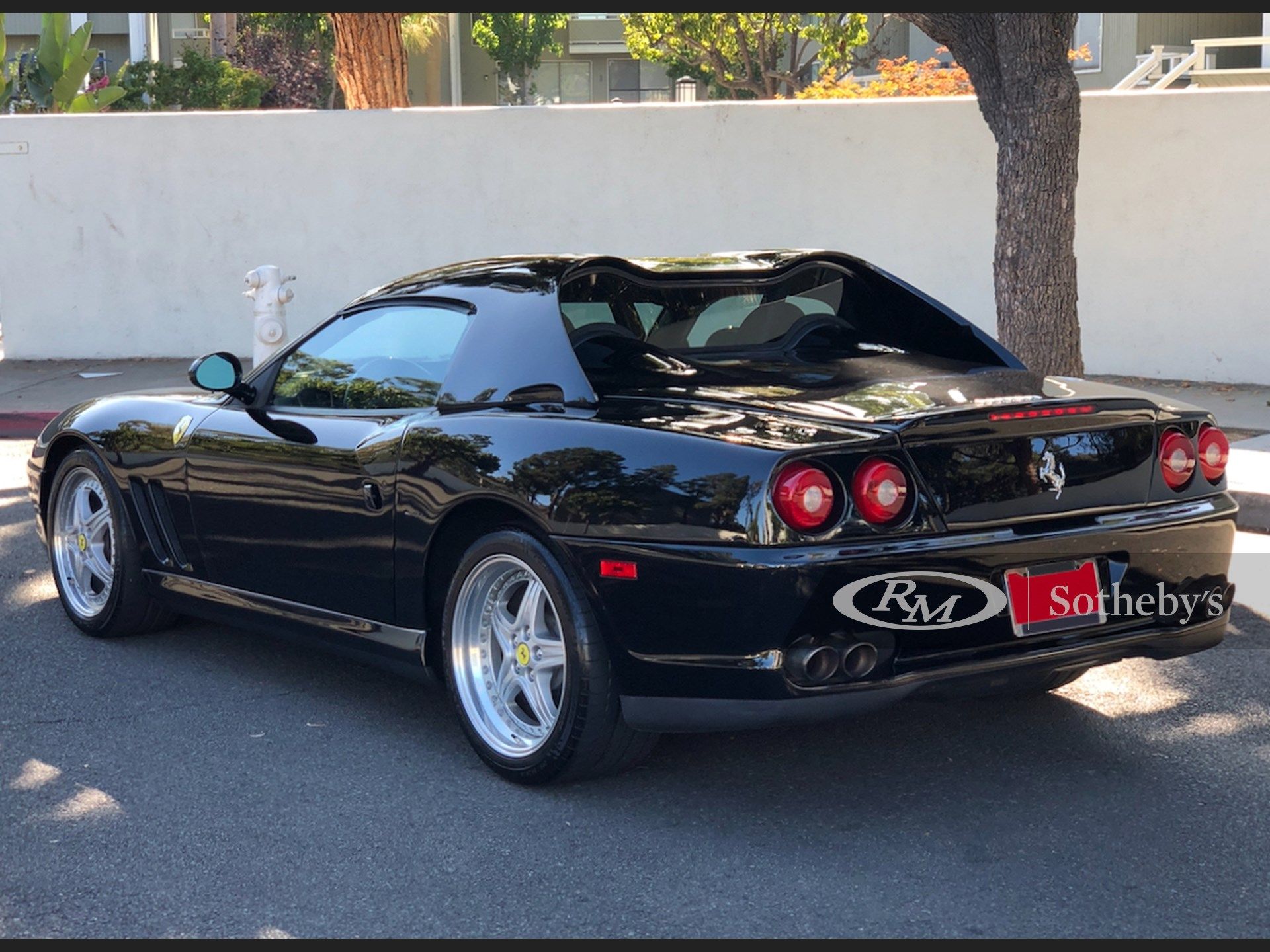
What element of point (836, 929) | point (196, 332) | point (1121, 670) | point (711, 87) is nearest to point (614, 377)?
point (836, 929)

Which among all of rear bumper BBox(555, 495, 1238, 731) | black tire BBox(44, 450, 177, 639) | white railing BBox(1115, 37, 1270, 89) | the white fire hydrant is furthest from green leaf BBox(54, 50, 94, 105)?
rear bumper BBox(555, 495, 1238, 731)

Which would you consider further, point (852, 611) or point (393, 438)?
point (393, 438)

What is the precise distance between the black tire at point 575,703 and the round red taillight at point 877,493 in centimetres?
79

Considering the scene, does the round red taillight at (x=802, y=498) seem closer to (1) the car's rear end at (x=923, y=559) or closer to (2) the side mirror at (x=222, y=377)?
(1) the car's rear end at (x=923, y=559)

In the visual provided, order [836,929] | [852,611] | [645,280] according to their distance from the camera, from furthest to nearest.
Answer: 1. [645,280]
2. [852,611]
3. [836,929]

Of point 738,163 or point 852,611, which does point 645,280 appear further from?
point 738,163

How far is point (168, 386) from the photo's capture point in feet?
36.3

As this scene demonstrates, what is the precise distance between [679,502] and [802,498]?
32 cm

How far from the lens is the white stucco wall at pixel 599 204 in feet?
40.7

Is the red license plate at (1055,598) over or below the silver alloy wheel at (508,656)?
over

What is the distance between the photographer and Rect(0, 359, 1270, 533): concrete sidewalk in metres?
8.46

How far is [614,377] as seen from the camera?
14.7ft

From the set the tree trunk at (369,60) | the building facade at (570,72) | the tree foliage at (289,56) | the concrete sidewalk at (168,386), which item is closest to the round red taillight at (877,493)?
the concrete sidewalk at (168,386)

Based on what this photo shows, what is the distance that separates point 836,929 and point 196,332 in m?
13.2
